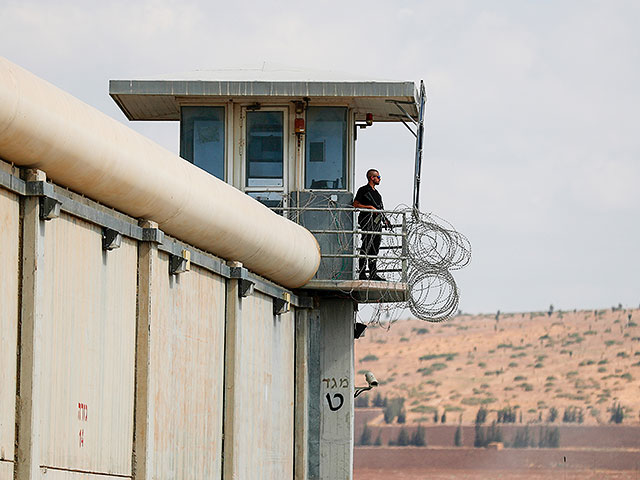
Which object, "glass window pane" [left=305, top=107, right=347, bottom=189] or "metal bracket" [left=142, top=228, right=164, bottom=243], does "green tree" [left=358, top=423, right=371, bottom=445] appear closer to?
"glass window pane" [left=305, top=107, right=347, bottom=189]


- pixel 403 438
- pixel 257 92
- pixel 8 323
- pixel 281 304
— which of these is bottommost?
pixel 403 438

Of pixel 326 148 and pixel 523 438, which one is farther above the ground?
pixel 326 148

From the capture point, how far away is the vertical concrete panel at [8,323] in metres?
11.6

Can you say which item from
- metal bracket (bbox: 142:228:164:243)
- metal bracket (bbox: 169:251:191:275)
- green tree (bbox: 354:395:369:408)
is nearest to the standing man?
metal bracket (bbox: 169:251:191:275)

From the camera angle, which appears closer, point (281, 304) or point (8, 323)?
point (8, 323)

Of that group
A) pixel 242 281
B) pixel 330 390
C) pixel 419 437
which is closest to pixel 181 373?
pixel 242 281

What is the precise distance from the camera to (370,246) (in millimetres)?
21672

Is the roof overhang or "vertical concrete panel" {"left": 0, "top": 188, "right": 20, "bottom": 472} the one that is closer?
"vertical concrete panel" {"left": 0, "top": 188, "right": 20, "bottom": 472}

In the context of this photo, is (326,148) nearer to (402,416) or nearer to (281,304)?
(281,304)

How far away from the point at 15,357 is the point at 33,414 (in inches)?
17.1

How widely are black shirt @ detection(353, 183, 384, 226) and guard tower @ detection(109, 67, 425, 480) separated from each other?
0.54 ft

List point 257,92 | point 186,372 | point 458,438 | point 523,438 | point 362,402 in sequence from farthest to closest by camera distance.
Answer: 1. point 362,402
2. point 523,438
3. point 458,438
4. point 257,92
5. point 186,372

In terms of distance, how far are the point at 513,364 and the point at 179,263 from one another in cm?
10274

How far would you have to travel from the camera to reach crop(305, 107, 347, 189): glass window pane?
22047mm
